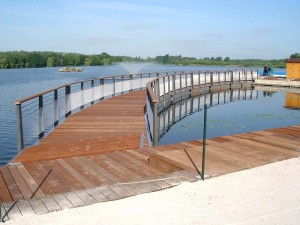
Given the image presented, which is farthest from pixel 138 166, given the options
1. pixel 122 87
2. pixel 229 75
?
pixel 229 75

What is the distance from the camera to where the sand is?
3.87 meters

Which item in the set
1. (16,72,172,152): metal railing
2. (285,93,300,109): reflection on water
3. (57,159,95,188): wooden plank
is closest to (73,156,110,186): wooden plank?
(57,159,95,188): wooden plank

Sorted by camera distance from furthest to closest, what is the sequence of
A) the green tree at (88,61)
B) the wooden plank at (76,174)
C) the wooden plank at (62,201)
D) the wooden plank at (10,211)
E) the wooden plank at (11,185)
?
the green tree at (88,61)
the wooden plank at (76,174)
the wooden plank at (11,185)
the wooden plank at (62,201)
the wooden plank at (10,211)

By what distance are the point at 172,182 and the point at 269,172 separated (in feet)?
5.79

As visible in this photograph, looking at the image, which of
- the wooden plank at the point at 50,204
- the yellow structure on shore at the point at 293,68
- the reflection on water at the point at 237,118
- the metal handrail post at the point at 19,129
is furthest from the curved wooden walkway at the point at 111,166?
the yellow structure on shore at the point at 293,68

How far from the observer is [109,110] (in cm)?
1315

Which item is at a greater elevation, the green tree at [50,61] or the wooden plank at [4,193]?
the green tree at [50,61]

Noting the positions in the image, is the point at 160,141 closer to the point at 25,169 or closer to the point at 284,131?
the point at 284,131

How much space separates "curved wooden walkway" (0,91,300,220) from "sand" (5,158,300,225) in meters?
0.19

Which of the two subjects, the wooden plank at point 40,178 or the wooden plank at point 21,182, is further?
the wooden plank at point 40,178

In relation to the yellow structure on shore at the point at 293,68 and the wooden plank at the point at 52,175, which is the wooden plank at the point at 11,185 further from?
the yellow structure on shore at the point at 293,68

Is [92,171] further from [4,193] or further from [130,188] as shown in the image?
[4,193]

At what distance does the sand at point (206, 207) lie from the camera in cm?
387

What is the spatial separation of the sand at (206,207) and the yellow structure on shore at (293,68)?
103 ft
